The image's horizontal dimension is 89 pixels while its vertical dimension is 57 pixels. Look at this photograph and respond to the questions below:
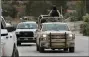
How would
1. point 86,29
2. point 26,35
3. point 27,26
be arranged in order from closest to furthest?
point 26,35
point 27,26
point 86,29

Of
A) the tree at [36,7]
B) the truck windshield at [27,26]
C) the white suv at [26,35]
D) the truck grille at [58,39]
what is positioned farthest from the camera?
the tree at [36,7]

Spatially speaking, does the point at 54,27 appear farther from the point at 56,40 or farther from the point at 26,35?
the point at 26,35

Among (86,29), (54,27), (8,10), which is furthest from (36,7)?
(54,27)

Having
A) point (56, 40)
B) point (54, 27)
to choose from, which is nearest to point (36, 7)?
point (54, 27)

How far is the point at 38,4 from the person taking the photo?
318 ft

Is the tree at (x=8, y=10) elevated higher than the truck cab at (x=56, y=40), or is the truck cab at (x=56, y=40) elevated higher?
the truck cab at (x=56, y=40)

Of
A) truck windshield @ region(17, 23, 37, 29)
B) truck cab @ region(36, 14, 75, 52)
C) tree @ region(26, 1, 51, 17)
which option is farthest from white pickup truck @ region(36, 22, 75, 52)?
tree @ region(26, 1, 51, 17)

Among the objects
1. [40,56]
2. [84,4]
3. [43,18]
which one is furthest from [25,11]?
[40,56]

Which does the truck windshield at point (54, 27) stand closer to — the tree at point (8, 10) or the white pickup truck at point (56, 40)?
the white pickup truck at point (56, 40)

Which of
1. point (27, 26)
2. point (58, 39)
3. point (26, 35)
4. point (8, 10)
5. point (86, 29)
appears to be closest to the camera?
point (58, 39)

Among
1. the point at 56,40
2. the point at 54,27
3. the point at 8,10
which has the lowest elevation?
the point at 8,10

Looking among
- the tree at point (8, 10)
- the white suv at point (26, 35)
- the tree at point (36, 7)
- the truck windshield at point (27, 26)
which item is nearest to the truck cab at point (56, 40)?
the white suv at point (26, 35)

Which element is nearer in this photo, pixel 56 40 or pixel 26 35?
pixel 56 40

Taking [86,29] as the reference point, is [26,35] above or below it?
above
